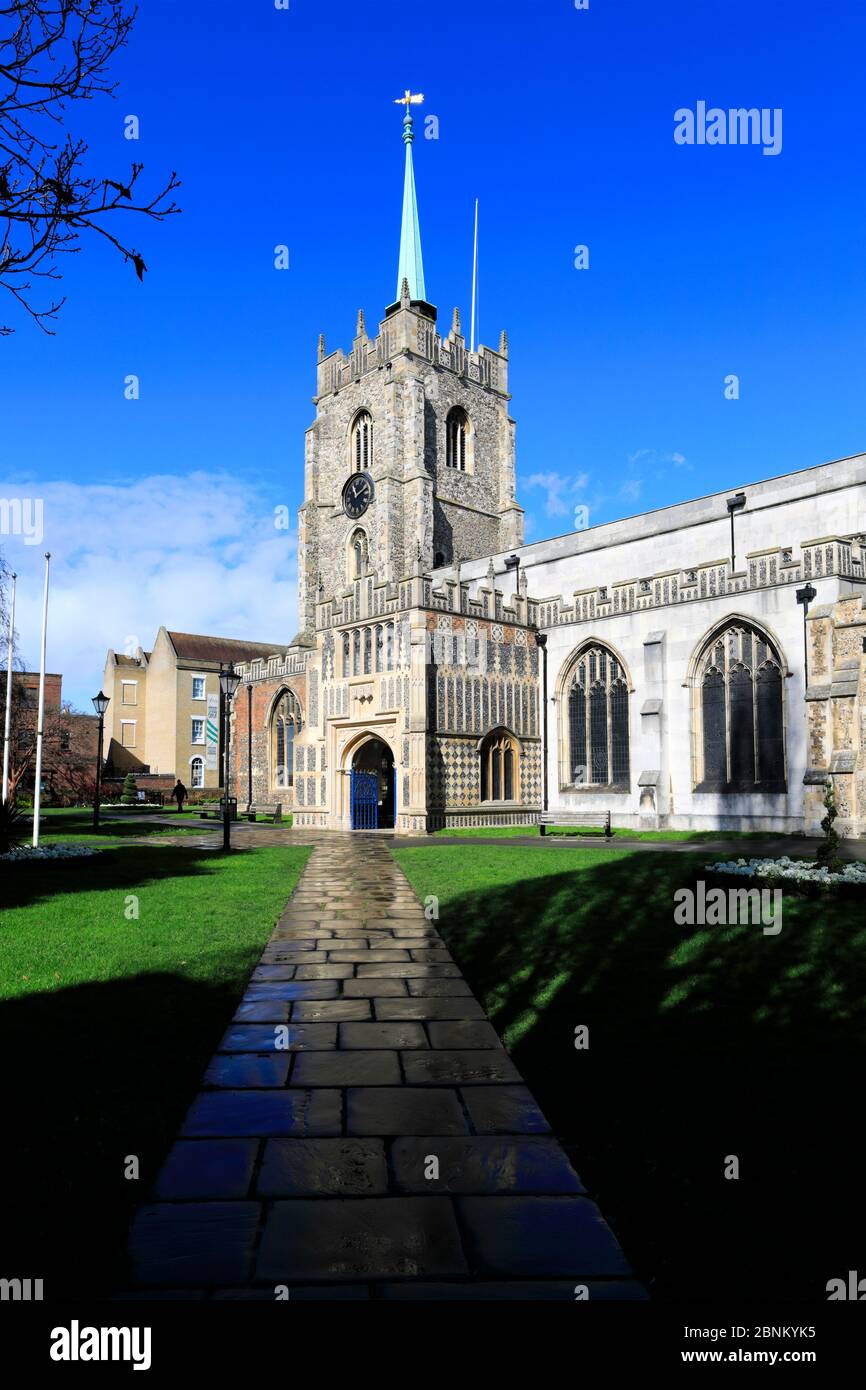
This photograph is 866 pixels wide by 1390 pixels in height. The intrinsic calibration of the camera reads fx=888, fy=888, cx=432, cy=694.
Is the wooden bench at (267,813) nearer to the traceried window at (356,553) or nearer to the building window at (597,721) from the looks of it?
the building window at (597,721)

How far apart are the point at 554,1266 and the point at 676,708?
25.3 metres

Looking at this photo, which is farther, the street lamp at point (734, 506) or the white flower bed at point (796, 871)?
the street lamp at point (734, 506)

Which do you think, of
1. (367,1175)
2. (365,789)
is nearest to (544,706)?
(365,789)

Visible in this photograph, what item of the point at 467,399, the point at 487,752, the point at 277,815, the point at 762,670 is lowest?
the point at 277,815

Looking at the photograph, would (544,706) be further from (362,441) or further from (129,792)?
(129,792)

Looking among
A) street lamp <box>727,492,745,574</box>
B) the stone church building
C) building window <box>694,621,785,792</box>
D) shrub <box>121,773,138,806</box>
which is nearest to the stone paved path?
the stone church building

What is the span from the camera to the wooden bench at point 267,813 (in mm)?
34816

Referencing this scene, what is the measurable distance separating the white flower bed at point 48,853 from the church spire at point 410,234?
→ 42701 mm

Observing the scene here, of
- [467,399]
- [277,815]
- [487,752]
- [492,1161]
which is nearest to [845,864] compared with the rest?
[492,1161]

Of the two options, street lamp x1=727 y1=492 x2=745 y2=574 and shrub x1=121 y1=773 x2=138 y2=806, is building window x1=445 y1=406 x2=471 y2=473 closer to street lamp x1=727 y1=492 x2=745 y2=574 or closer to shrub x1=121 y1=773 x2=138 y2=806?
street lamp x1=727 y1=492 x2=745 y2=574

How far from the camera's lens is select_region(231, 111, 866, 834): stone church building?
24.1m

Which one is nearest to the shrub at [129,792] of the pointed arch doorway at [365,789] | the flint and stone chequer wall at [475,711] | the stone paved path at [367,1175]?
the pointed arch doorway at [365,789]

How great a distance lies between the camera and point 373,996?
22.2ft
